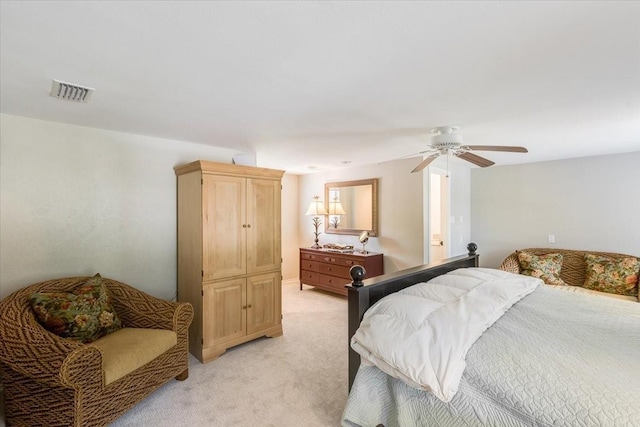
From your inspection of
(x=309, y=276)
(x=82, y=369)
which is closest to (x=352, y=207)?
(x=309, y=276)

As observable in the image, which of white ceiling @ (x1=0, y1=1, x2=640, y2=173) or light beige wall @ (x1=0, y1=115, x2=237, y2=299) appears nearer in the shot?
white ceiling @ (x1=0, y1=1, x2=640, y2=173)

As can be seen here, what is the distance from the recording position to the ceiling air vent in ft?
6.22

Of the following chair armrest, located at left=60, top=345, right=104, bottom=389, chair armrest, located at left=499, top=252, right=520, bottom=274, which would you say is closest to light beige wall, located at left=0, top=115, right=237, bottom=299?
chair armrest, located at left=60, top=345, right=104, bottom=389

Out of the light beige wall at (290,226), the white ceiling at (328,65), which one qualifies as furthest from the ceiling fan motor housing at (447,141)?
the light beige wall at (290,226)

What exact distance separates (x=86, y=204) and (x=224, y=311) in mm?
1628

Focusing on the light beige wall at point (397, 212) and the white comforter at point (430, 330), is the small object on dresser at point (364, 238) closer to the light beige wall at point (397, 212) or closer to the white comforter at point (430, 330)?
the light beige wall at point (397, 212)

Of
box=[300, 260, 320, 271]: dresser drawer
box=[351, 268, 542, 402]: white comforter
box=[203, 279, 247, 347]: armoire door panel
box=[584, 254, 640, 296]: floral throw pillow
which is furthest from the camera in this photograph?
box=[300, 260, 320, 271]: dresser drawer

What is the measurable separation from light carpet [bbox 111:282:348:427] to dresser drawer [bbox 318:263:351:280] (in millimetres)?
1265

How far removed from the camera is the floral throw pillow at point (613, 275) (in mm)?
3604

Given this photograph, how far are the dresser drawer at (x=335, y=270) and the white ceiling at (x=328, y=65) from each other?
2472mm

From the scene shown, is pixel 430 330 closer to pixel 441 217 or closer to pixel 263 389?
pixel 263 389

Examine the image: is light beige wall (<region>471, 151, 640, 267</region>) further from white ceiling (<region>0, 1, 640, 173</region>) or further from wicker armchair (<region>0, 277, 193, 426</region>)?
wicker armchair (<region>0, 277, 193, 426</region>)

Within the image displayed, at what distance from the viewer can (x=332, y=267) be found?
16.1ft

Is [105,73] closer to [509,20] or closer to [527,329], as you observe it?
[509,20]
